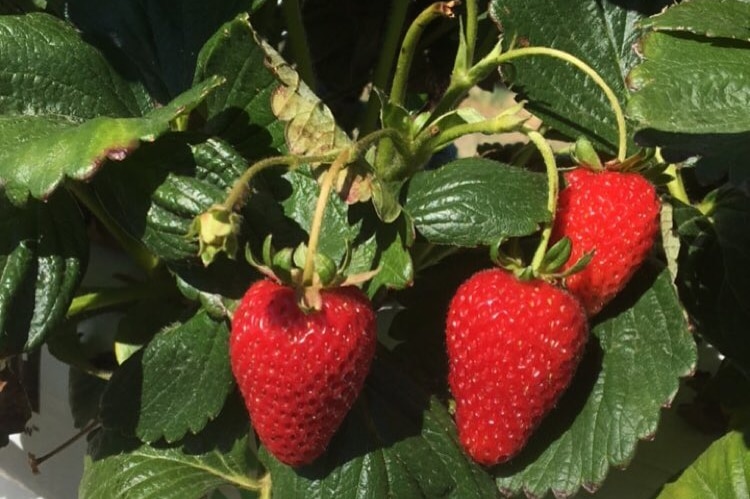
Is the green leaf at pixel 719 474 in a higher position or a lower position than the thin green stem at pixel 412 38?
lower

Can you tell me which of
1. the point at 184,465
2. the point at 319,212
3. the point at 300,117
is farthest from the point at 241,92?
the point at 184,465

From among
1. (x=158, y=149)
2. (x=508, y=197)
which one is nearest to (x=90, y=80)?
(x=158, y=149)

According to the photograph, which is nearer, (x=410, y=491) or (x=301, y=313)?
(x=301, y=313)

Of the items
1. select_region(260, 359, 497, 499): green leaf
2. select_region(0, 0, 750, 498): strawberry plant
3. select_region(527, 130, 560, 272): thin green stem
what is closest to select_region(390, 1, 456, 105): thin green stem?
select_region(0, 0, 750, 498): strawberry plant

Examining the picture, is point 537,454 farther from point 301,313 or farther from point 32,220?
point 32,220

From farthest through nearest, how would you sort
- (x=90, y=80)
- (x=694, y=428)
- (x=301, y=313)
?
(x=694, y=428)
(x=90, y=80)
(x=301, y=313)

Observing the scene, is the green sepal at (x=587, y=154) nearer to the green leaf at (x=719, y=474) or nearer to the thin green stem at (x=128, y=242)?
the green leaf at (x=719, y=474)

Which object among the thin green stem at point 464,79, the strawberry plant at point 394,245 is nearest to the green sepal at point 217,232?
the strawberry plant at point 394,245
